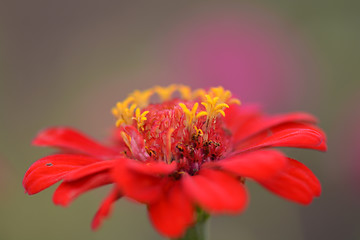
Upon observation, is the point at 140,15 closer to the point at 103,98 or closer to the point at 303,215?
the point at 103,98

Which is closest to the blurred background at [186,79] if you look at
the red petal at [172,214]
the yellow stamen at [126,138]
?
the yellow stamen at [126,138]

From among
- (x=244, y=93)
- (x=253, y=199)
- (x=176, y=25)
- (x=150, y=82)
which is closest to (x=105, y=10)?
(x=176, y=25)

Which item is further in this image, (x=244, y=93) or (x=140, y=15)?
(x=140, y=15)

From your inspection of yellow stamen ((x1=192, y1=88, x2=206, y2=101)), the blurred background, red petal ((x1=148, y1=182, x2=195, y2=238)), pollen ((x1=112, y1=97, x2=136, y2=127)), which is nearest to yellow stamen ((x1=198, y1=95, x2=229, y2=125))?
yellow stamen ((x1=192, y1=88, x2=206, y2=101))

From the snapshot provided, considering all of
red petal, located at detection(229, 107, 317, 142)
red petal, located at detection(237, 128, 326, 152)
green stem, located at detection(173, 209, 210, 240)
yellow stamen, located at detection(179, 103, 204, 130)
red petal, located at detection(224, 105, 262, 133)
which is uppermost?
red petal, located at detection(224, 105, 262, 133)

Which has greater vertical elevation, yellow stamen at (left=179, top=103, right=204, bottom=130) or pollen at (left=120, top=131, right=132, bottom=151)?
yellow stamen at (left=179, top=103, right=204, bottom=130)

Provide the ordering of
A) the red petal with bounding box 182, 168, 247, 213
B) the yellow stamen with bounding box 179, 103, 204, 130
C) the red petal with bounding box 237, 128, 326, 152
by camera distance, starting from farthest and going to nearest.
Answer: the yellow stamen with bounding box 179, 103, 204, 130
the red petal with bounding box 237, 128, 326, 152
the red petal with bounding box 182, 168, 247, 213

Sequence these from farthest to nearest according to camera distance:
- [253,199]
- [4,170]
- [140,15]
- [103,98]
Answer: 1. [140,15]
2. [103,98]
3. [253,199]
4. [4,170]

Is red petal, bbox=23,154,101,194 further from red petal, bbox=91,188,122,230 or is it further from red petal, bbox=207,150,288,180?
red petal, bbox=207,150,288,180
